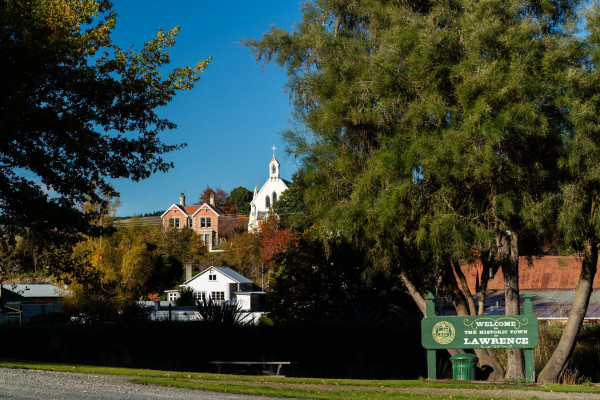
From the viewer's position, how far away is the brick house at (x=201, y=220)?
87.4 meters

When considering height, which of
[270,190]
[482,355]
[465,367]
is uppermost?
[270,190]

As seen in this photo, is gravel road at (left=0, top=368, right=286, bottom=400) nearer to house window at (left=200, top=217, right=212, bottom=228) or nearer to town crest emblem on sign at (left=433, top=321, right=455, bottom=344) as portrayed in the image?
town crest emblem on sign at (left=433, top=321, right=455, bottom=344)

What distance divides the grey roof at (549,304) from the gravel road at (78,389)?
21362mm

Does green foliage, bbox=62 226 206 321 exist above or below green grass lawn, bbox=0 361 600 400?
A: above

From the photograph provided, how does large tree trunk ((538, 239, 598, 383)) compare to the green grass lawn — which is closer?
the green grass lawn

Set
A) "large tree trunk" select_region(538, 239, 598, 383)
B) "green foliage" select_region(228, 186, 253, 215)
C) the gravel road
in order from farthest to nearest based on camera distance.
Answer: "green foliage" select_region(228, 186, 253, 215) < "large tree trunk" select_region(538, 239, 598, 383) < the gravel road

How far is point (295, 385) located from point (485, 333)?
5.62 metres

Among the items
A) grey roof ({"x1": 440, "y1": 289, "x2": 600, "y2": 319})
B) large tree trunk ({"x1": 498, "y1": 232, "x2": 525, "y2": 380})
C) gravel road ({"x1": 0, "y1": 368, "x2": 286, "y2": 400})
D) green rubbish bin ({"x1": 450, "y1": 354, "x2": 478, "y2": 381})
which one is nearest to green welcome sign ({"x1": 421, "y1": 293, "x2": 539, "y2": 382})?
green rubbish bin ({"x1": 450, "y1": 354, "x2": 478, "y2": 381})

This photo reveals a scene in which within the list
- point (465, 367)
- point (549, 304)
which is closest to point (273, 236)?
point (549, 304)

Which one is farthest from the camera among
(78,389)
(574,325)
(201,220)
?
(201,220)

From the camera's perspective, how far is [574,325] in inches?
731

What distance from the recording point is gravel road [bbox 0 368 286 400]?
965 centimetres

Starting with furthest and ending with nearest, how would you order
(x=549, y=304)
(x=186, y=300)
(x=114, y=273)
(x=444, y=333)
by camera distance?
(x=186, y=300) < (x=114, y=273) < (x=549, y=304) < (x=444, y=333)

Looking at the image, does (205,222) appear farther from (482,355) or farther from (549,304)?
(482,355)
